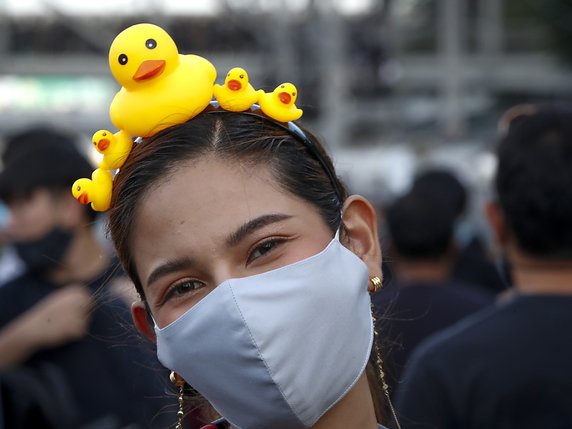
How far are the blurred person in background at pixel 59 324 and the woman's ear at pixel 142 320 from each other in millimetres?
1231

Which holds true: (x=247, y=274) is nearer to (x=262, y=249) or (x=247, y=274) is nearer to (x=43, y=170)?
(x=262, y=249)

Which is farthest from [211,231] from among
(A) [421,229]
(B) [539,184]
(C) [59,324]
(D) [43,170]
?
(A) [421,229]

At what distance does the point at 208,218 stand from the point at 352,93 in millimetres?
16735

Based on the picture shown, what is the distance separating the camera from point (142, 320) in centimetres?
192

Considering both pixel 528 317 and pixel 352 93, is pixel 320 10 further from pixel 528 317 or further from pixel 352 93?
pixel 528 317

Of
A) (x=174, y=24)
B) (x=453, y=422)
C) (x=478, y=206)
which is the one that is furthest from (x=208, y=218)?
(x=174, y=24)

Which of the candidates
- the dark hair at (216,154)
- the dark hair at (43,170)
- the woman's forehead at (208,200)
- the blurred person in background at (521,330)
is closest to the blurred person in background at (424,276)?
the blurred person in background at (521,330)

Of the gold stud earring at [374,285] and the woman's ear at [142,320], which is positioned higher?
the gold stud earring at [374,285]

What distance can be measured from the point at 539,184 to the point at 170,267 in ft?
4.20

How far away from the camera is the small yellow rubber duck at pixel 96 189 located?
1.81 m

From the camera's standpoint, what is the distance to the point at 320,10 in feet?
56.7

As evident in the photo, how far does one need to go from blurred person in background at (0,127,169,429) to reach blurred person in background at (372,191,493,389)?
871 mm

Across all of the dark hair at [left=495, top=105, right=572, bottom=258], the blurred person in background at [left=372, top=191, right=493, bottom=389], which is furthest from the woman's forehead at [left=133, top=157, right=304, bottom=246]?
the blurred person in background at [left=372, top=191, right=493, bottom=389]

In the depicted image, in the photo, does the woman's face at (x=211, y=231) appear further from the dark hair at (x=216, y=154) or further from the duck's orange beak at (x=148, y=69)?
the duck's orange beak at (x=148, y=69)
